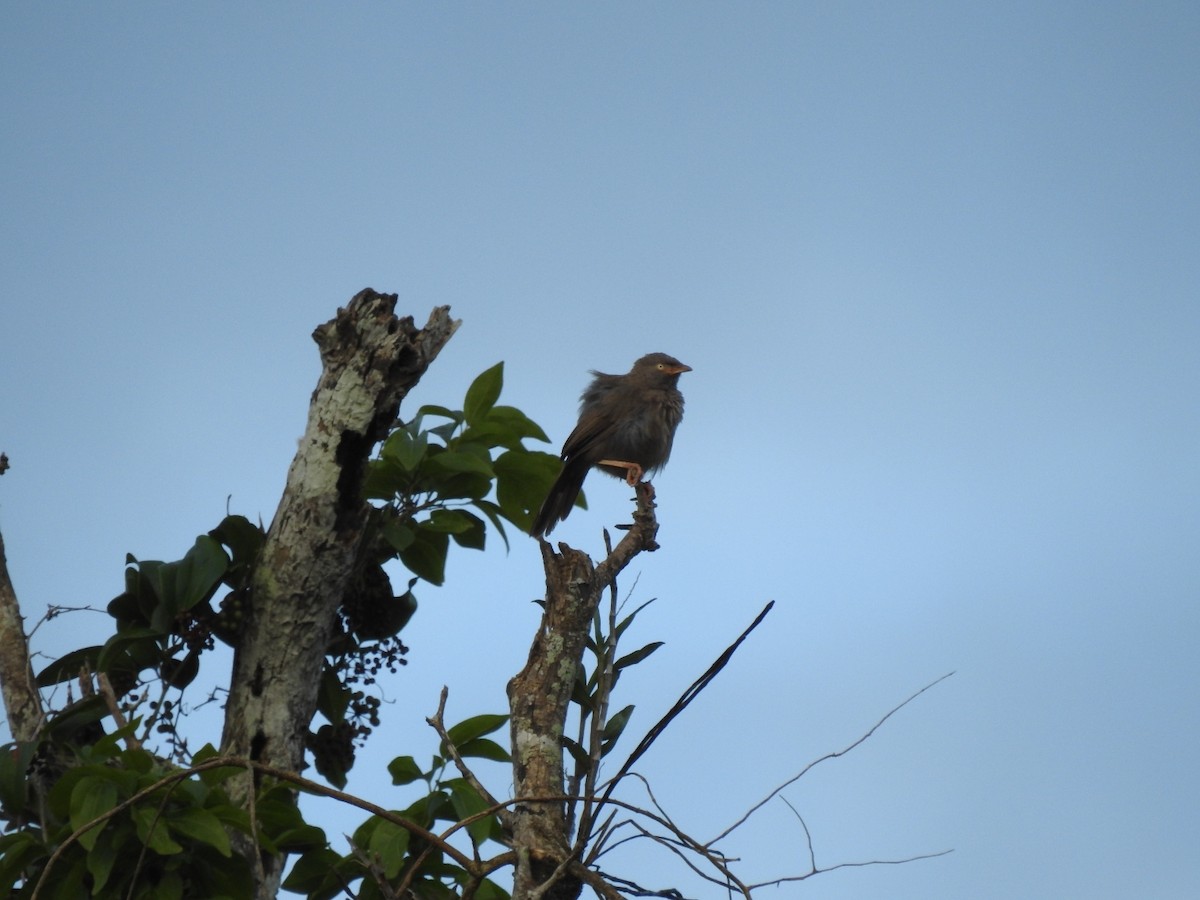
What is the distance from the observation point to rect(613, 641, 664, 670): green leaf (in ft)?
10.6

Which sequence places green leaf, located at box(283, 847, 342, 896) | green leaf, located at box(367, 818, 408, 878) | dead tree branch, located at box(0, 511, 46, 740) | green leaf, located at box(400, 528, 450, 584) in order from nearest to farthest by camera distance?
green leaf, located at box(367, 818, 408, 878)
green leaf, located at box(283, 847, 342, 896)
dead tree branch, located at box(0, 511, 46, 740)
green leaf, located at box(400, 528, 450, 584)

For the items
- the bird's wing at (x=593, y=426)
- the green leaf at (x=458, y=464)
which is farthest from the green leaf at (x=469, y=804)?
the bird's wing at (x=593, y=426)

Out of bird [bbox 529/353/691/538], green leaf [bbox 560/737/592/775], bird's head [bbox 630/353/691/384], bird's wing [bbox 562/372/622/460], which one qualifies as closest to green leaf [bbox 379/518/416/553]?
green leaf [bbox 560/737/592/775]

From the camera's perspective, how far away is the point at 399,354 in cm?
366

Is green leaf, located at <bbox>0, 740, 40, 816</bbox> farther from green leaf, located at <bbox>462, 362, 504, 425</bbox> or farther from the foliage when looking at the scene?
green leaf, located at <bbox>462, 362, 504, 425</bbox>

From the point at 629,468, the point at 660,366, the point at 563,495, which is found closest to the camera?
the point at 563,495

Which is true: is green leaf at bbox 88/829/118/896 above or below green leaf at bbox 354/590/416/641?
below

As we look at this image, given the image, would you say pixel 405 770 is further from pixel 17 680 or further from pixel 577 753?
pixel 17 680

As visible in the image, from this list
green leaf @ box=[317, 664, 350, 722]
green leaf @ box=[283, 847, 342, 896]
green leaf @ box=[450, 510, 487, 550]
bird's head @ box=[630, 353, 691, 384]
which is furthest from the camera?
bird's head @ box=[630, 353, 691, 384]

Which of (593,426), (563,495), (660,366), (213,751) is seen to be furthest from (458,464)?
(660,366)

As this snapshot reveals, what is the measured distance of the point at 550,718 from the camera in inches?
119

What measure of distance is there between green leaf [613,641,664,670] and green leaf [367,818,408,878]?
71 centimetres

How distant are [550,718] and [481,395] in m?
1.66

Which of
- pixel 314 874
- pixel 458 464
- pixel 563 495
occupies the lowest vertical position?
pixel 314 874
